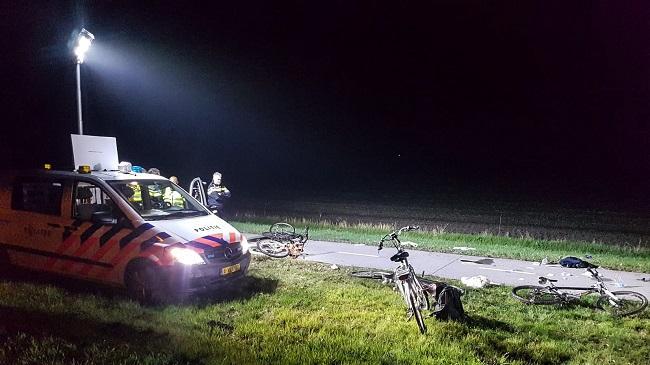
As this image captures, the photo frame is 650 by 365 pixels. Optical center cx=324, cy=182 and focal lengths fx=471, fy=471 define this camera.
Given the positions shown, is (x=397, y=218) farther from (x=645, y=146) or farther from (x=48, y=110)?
(x=48, y=110)

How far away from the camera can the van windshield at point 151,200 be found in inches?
281

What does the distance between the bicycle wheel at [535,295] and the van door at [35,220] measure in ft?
23.3

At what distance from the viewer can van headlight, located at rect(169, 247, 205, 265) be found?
643cm

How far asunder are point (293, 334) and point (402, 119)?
57064 millimetres

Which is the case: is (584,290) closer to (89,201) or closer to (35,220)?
(89,201)

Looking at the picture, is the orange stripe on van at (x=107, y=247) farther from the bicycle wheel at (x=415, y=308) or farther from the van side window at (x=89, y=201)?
the bicycle wheel at (x=415, y=308)

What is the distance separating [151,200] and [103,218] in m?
1.46

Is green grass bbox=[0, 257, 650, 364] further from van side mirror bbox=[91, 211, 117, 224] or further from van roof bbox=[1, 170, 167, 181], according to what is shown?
A: van roof bbox=[1, 170, 167, 181]

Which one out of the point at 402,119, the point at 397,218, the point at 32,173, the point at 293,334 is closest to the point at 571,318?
the point at 293,334

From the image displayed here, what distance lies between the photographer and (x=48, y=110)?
4544 cm

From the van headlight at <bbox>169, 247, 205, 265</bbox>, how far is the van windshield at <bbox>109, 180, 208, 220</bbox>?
82 centimetres

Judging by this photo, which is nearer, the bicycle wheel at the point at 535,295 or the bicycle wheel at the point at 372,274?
the bicycle wheel at the point at 535,295

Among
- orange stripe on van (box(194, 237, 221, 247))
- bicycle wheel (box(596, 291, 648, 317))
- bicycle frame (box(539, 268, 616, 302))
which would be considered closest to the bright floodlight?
orange stripe on van (box(194, 237, 221, 247))

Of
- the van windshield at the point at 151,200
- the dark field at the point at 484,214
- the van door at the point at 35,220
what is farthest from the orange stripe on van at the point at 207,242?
the dark field at the point at 484,214
